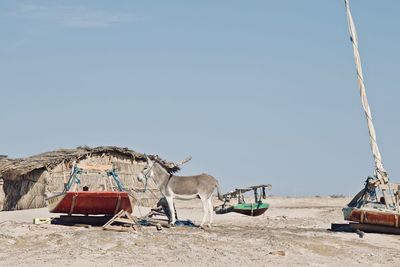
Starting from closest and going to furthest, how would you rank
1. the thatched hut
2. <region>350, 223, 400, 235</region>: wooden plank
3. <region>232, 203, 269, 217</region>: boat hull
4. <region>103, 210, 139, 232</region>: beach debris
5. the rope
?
<region>103, 210, 139, 232</region>: beach debris, <region>350, 223, 400, 235</region>: wooden plank, the rope, <region>232, 203, 269, 217</region>: boat hull, the thatched hut

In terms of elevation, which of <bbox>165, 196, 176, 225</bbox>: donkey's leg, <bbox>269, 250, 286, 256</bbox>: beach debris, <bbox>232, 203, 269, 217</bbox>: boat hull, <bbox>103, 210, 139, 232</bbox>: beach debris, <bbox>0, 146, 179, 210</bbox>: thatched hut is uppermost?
<bbox>0, 146, 179, 210</bbox>: thatched hut

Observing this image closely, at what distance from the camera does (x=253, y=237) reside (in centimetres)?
2023

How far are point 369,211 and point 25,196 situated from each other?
1878cm

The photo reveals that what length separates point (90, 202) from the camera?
72.1 ft

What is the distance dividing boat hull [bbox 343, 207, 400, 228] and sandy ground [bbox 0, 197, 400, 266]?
33.0 inches

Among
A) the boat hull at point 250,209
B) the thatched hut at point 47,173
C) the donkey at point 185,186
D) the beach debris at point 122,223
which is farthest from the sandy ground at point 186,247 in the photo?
the thatched hut at point 47,173

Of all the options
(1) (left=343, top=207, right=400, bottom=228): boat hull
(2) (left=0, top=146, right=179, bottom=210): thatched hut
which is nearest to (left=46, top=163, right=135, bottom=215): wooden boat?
(1) (left=343, top=207, right=400, bottom=228): boat hull

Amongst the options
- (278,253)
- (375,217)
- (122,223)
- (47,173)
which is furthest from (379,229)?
(47,173)

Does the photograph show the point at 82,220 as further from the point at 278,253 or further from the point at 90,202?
the point at 278,253

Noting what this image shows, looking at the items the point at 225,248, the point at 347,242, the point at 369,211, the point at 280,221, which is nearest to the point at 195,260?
the point at 225,248

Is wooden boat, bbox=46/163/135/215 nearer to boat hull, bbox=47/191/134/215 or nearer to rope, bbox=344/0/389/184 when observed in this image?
boat hull, bbox=47/191/134/215

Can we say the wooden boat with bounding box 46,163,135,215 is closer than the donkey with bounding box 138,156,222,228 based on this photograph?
Yes

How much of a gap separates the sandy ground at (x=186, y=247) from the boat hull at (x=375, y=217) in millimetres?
838

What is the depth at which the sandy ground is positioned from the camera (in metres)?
17.2
